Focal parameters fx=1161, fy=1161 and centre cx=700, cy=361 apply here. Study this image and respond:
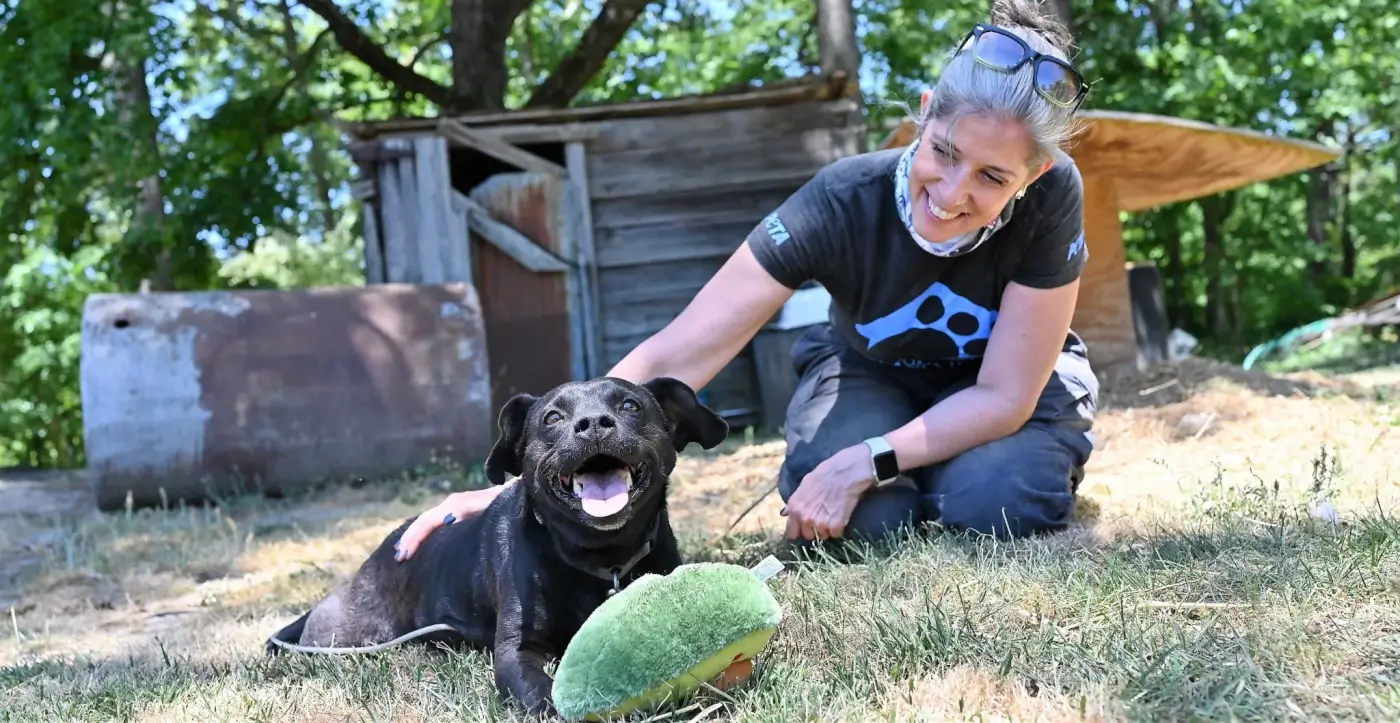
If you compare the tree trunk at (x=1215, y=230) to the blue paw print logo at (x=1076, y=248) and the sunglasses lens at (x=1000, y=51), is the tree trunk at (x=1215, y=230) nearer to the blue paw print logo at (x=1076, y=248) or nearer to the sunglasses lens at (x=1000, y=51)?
the blue paw print logo at (x=1076, y=248)

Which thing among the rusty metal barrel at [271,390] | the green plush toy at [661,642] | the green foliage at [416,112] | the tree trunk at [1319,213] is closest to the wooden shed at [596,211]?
the green foliage at [416,112]

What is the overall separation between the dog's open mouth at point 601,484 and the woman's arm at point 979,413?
0.91m

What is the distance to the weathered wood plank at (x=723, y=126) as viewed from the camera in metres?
9.31

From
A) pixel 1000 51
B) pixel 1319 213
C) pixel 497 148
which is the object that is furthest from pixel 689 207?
pixel 1319 213

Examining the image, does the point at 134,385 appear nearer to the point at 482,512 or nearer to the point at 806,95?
the point at 482,512

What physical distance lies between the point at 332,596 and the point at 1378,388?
6150 mm

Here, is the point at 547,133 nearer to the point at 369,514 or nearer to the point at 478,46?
the point at 478,46

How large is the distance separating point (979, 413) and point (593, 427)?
140cm

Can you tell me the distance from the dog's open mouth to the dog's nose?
0.06 meters

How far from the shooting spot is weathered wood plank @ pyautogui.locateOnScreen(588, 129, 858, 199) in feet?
30.6

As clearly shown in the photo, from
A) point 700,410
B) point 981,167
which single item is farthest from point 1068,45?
point 700,410

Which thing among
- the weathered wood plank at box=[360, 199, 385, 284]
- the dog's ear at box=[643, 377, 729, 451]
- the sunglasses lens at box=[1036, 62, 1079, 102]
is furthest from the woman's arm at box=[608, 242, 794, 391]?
the weathered wood plank at box=[360, 199, 385, 284]

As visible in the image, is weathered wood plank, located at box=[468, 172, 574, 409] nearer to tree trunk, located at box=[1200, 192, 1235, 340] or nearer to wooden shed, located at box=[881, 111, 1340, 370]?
wooden shed, located at box=[881, 111, 1340, 370]

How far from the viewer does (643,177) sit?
9.34 m
